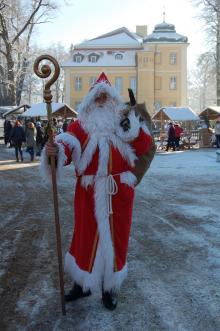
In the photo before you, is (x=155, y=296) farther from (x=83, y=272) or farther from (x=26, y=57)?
(x=26, y=57)

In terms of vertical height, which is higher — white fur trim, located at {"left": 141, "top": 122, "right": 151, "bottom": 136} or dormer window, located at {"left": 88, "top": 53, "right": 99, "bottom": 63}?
dormer window, located at {"left": 88, "top": 53, "right": 99, "bottom": 63}

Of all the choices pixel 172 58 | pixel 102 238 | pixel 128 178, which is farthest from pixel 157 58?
pixel 102 238

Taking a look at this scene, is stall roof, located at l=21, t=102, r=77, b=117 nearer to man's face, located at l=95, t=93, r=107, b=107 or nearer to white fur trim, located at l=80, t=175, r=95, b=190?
man's face, located at l=95, t=93, r=107, b=107

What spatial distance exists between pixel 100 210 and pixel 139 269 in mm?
1373

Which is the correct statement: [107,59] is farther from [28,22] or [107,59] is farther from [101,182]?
[101,182]

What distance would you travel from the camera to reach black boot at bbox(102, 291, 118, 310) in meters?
4.07

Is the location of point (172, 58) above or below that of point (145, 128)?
above

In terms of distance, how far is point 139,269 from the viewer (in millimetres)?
5125

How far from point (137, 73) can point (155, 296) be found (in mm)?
57419

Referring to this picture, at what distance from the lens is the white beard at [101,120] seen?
13.6 feet

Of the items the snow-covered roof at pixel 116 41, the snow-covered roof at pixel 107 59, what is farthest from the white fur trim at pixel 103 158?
the snow-covered roof at pixel 116 41

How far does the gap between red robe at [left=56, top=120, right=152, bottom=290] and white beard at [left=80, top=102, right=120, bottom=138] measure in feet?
0.22

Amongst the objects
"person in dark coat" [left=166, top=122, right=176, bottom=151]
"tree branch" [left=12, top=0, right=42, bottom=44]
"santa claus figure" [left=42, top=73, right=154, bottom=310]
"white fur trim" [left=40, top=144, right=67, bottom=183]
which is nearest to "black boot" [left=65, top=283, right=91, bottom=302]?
"santa claus figure" [left=42, top=73, right=154, bottom=310]

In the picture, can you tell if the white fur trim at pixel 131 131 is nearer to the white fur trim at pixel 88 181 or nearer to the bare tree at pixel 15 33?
the white fur trim at pixel 88 181
